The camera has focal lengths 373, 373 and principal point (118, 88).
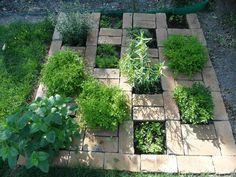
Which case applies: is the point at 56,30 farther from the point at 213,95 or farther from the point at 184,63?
the point at 213,95

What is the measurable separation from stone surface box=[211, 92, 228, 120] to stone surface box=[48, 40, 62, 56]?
6.02 feet

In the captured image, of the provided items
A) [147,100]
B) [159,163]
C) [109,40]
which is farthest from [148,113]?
[109,40]

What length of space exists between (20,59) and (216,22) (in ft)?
8.09

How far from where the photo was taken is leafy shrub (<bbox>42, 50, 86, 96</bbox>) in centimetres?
378

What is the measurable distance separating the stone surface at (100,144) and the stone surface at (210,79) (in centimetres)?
120

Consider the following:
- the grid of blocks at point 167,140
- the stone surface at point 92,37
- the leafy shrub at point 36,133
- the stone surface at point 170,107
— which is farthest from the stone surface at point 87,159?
the stone surface at point 92,37

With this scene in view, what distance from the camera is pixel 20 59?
4324 millimetres

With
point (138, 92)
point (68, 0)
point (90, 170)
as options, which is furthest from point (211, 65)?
point (68, 0)

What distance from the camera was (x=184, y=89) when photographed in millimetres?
3762

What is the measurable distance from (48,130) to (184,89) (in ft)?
4.87

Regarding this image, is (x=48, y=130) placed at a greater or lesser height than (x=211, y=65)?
greater

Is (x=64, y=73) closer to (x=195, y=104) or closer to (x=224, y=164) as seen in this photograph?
(x=195, y=104)

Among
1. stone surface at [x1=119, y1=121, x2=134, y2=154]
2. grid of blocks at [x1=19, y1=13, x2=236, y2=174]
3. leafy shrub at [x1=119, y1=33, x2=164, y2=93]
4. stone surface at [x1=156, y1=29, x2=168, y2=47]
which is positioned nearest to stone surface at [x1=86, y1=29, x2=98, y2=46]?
grid of blocks at [x1=19, y1=13, x2=236, y2=174]

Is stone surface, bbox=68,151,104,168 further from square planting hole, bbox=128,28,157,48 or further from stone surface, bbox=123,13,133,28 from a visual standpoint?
stone surface, bbox=123,13,133,28
